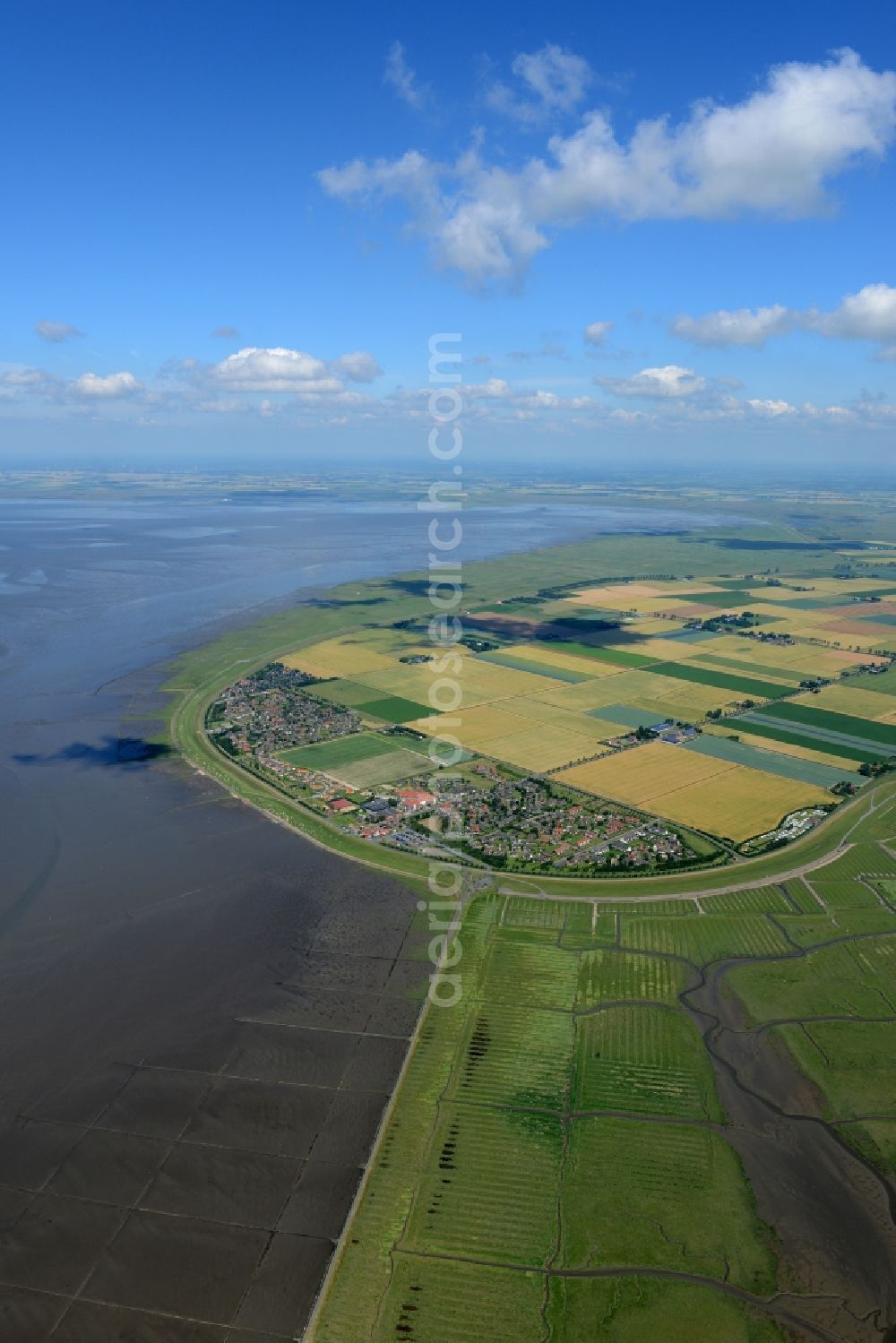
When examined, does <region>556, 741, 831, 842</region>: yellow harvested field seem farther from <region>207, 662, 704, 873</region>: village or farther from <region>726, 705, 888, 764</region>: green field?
<region>726, 705, 888, 764</region>: green field

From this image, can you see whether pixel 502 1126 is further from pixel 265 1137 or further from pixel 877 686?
pixel 877 686

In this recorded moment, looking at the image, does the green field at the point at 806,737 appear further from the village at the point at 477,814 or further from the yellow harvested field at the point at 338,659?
the yellow harvested field at the point at 338,659

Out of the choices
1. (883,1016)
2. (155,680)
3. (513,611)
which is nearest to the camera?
(883,1016)

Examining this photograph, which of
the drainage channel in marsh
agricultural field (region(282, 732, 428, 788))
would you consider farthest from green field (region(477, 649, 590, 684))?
the drainage channel in marsh

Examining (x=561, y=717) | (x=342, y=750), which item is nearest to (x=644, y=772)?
(x=561, y=717)

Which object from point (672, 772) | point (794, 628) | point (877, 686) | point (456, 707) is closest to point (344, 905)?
point (672, 772)

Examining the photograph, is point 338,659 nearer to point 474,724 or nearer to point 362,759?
point 474,724

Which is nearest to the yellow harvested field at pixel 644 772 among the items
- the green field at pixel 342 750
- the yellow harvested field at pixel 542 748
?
the yellow harvested field at pixel 542 748
